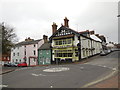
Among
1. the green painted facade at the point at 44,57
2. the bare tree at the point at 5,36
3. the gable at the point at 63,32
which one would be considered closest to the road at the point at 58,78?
the bare tree at the point at 5,36

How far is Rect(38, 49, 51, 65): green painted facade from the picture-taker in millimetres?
39650

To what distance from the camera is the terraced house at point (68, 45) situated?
111ft

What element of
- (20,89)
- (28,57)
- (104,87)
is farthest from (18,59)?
(104,87)

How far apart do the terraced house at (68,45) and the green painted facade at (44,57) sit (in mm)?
2067

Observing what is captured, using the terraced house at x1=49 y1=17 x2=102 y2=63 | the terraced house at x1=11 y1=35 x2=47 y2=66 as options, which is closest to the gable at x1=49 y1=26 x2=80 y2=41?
the terraced house at x1=49 y1=17 x2=102 y2=63

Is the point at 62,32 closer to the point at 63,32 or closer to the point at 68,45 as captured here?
the point at 63,32

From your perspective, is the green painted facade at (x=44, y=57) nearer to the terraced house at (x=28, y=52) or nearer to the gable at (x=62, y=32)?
the terraced house at (x=28, y=52)

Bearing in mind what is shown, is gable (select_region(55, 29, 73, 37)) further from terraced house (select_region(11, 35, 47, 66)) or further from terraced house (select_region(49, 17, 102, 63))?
terraced house (select_region(11, 35, 47, 66))

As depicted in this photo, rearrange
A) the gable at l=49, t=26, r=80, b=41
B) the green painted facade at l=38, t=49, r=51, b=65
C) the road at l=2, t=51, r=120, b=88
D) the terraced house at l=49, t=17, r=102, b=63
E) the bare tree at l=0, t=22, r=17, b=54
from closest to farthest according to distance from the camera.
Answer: the road at l=2, t=51, r=120, b=88, the bare tree at l=0, t=22, r=17, b=54, the terraced house at l=49, t=17, r=102, b=63, the gable at l=49, t=26, r=80, b=41, the green painted facade at l=38, t=49, r=51, b=65

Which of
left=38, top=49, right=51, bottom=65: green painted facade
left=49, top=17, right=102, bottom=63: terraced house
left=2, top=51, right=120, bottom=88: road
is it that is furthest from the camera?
left=38, top=49, right=51, bottom=65: green painted facade

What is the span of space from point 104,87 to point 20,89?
7.36 metres

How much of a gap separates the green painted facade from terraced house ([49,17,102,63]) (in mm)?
2067

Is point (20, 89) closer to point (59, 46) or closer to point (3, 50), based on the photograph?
point (3, 50)

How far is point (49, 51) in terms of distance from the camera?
3962cm
